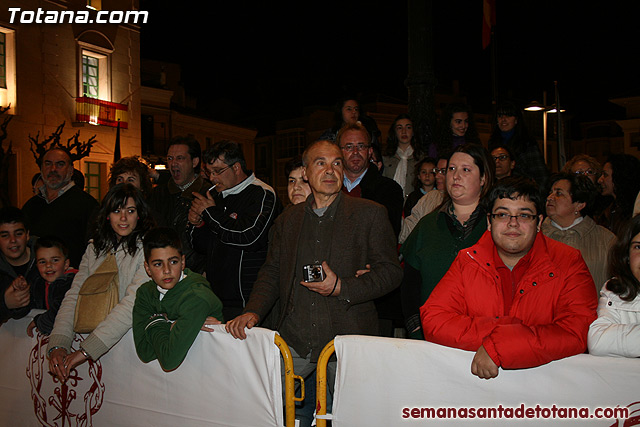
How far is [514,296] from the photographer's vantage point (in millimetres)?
3146

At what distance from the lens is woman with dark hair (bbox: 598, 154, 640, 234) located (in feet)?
16.8

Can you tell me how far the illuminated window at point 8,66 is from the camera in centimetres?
Result: 1828

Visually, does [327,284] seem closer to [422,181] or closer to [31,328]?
[31,328]

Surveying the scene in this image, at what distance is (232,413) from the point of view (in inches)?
148

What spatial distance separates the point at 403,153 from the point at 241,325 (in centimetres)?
382

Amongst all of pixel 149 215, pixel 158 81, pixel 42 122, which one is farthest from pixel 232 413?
pixel 158 81

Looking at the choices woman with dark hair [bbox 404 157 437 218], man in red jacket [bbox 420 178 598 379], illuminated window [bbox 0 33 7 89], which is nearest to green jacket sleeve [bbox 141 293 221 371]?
man in red jacket [bbox 420 178 598 379]

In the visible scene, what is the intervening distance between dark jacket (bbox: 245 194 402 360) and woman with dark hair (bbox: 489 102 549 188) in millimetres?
3104

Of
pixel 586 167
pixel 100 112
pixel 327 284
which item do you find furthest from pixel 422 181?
pixel 100 112

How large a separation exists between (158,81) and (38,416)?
100 ft

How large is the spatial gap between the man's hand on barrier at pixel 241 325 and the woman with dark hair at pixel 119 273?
1.06m

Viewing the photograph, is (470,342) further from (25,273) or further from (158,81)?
(158,81)

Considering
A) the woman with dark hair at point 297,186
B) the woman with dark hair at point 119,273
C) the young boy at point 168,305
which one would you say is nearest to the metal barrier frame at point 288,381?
the young boy at point 168,305

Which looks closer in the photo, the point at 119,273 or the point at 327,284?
the point at 327,284
